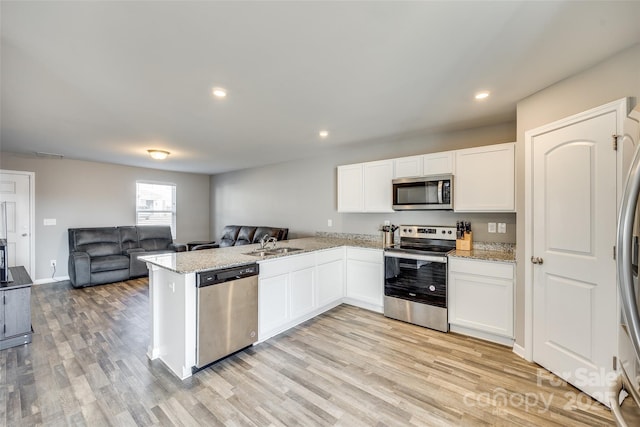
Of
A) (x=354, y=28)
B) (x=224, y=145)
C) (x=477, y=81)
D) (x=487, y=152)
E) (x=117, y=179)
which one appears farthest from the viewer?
(x=117, y=179)

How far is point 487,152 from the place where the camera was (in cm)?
289

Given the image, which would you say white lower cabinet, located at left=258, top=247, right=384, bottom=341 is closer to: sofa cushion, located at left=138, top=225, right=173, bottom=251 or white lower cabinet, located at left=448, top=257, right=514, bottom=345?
white lower cabinet, located at left=448, top=257, right=514, bottom=345

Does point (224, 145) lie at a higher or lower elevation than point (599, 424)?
higher

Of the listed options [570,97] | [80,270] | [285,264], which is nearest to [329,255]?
[285,264]

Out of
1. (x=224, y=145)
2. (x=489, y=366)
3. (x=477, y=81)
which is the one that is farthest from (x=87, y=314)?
(x=477, y=81)

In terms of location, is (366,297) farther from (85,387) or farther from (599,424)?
(85,387)

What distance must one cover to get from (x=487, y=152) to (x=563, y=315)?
168 centimetres

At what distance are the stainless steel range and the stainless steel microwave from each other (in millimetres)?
464

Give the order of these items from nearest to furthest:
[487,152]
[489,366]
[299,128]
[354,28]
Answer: [354,28] < [489,366] < [487,152] < [299,128]

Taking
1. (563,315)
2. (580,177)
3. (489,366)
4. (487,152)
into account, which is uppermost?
(487,152)

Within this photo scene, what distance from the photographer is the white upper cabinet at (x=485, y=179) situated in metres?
2.77

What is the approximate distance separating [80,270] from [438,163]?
6.01 m

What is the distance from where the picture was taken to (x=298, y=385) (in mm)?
2074

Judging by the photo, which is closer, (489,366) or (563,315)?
(563,315)
